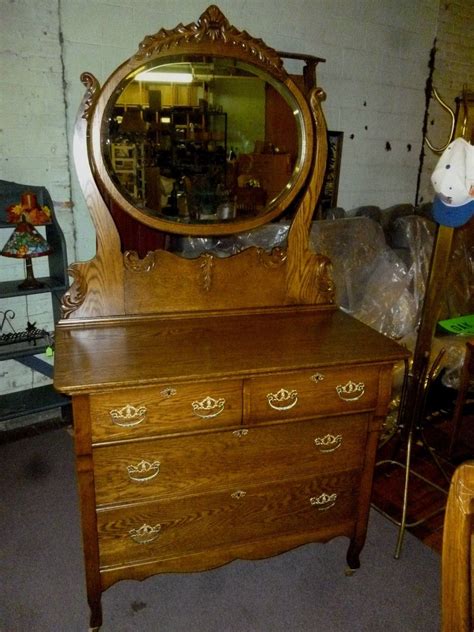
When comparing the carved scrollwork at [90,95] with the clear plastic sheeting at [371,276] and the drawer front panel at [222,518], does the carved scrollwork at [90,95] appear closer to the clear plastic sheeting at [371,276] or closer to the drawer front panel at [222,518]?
the drawer front panel at [222,518]

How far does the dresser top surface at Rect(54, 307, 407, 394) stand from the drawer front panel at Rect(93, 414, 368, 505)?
0.81 feet

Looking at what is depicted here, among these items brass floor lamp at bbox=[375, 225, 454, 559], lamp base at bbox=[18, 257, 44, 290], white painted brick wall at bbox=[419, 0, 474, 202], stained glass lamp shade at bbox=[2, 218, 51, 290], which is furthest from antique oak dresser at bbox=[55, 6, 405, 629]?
white painted brick wall at bbox=[419, 0, 474, 202]

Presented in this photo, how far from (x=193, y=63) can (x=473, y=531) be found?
5.84ft

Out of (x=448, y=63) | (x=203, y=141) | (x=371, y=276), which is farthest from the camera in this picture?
(x=448, y=63)

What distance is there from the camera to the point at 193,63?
1.85 m

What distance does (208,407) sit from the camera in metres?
1.54

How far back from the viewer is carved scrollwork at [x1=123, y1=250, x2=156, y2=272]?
179 centimetres

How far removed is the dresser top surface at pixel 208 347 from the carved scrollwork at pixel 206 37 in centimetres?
97

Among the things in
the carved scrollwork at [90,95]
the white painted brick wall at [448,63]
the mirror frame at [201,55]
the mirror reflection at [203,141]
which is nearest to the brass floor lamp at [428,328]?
the mirror frame at [201,55]

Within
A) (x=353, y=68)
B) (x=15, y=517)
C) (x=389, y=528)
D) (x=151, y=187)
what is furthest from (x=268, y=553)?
(x=353, y=68)

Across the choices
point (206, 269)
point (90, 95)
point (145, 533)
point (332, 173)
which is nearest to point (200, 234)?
point (206, 269)

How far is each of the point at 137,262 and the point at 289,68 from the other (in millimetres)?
2107

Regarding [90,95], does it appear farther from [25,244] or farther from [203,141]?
[25,244]

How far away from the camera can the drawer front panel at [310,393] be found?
5.22 ft
